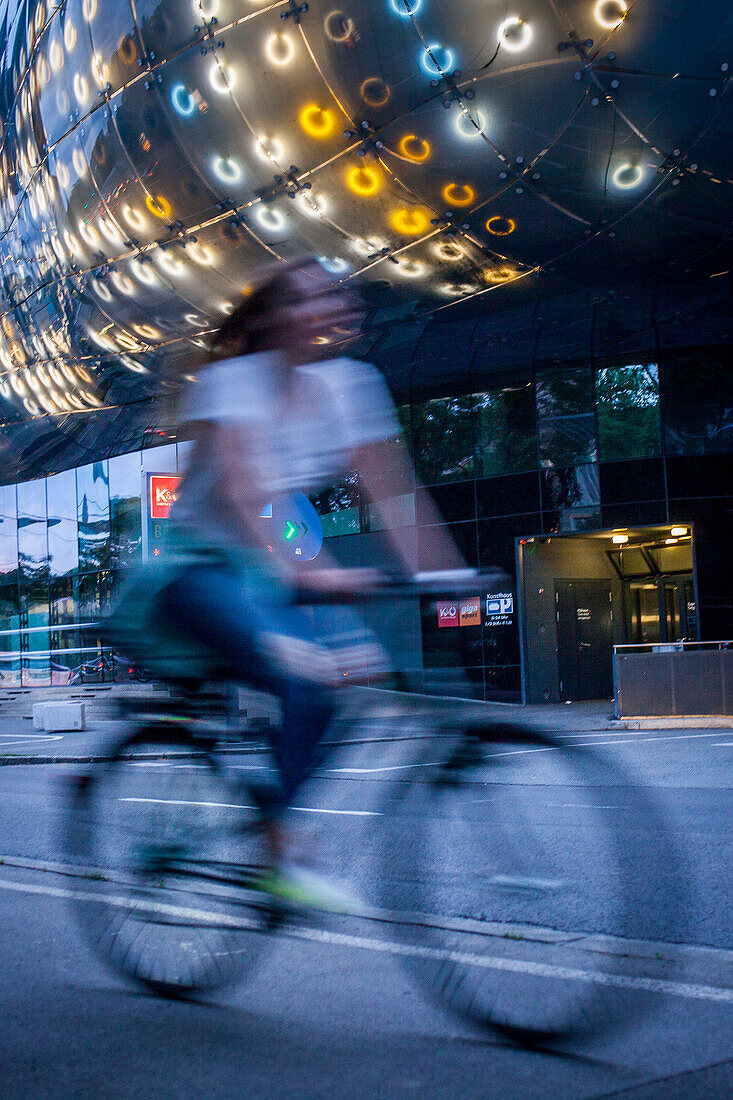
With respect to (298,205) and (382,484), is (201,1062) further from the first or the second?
(298,205)

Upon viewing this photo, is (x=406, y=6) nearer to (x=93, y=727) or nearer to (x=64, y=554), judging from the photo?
(x=93, y=727)

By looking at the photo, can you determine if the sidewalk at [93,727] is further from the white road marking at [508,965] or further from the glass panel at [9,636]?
the glass panel at [9,636]

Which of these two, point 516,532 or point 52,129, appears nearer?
point 52,129

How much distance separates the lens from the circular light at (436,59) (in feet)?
40.6

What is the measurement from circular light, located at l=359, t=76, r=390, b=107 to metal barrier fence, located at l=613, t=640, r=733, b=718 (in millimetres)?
8831

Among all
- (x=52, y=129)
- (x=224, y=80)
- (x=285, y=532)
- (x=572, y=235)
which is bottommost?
(x=285, y=532)

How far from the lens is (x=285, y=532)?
347 centimetres

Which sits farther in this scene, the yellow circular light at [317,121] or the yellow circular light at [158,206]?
the yellow circular light at [158,206]

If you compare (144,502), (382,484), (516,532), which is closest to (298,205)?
(144,502)

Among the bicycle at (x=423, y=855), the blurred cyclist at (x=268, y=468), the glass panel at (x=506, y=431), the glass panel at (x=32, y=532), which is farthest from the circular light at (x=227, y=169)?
the glass panel at (x=32, y=532)

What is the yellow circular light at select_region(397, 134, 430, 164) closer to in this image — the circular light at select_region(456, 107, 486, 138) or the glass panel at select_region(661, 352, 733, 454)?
the circular light at select_region(456, 107, 486, 138)

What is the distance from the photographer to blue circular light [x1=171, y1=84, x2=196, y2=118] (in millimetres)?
14055

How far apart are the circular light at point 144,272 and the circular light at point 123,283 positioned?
0.99 ft

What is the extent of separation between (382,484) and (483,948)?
1.63 meters
